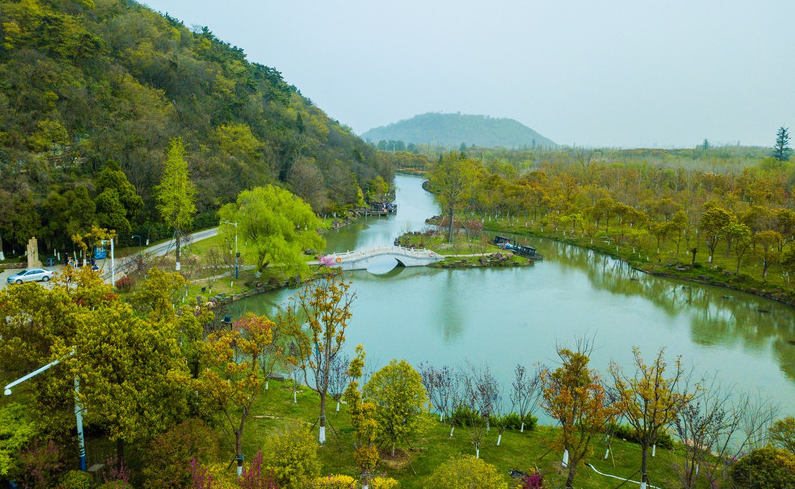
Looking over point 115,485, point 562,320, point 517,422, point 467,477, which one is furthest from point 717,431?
point 562,320

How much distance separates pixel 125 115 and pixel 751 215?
46.9 metres

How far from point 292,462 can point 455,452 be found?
500 cm

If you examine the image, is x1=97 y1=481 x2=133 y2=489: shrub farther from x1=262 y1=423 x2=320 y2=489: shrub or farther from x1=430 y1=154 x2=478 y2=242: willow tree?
x1=430 y1=154 x2=478 y2=242: willow tree

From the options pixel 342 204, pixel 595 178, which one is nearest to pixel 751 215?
pixel 595 178

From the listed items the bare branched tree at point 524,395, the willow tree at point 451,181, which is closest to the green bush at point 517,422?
the bare branched tree at point 524,395

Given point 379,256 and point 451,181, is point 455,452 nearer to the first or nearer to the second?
point 379,256

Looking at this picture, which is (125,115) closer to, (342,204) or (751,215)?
(342,204)

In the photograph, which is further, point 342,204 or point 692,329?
point 342,204

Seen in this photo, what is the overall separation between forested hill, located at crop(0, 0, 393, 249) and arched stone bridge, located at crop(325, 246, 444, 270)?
1262 cm

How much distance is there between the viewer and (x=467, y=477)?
8914mm

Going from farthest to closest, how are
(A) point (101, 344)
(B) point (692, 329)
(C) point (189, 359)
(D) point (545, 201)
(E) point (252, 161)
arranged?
1. (D) point (545, 201)
2. (E) point (252, 161)
3. (B) point (692, 329)
4. (C) point (189, 359)
5. (A) point (101, 344)

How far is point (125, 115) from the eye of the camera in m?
37.7

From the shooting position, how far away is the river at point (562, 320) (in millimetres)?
21141

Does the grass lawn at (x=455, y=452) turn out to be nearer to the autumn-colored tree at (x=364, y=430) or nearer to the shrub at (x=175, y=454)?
the autumn-colored tree at (x=364, y=430)
